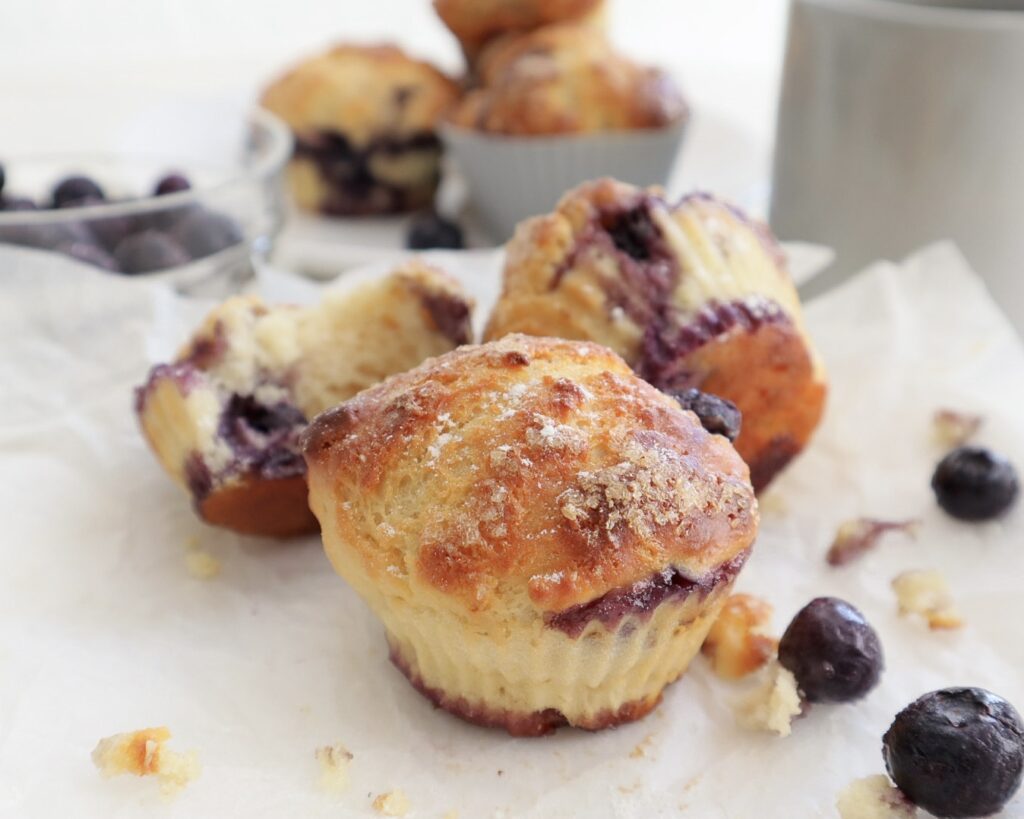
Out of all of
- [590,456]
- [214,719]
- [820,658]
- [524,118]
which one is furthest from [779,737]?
[524,118]

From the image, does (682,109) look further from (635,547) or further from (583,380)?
(635,547)

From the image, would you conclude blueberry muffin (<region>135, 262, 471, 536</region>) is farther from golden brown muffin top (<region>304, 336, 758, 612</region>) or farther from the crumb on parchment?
golden brown muffin top (<region>304, 336, 758, 612</region>)

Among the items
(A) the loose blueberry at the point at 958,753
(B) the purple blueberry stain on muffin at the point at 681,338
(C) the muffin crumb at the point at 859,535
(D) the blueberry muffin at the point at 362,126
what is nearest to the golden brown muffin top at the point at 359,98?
(D) the blueberry muffin at the point at 362,126

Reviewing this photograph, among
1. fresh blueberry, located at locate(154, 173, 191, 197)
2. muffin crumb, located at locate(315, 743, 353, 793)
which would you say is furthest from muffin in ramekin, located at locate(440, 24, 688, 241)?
muffin crumb, located at locate(315, 743, 353, 793)

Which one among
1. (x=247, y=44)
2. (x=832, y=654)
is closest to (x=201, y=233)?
(x=832, y=654)

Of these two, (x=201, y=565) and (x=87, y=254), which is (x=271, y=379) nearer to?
(x=201, y=565)

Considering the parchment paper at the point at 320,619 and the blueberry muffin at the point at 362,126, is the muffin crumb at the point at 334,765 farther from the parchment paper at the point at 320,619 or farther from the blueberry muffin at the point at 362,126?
the blueberry muffin at the point at 362,126
